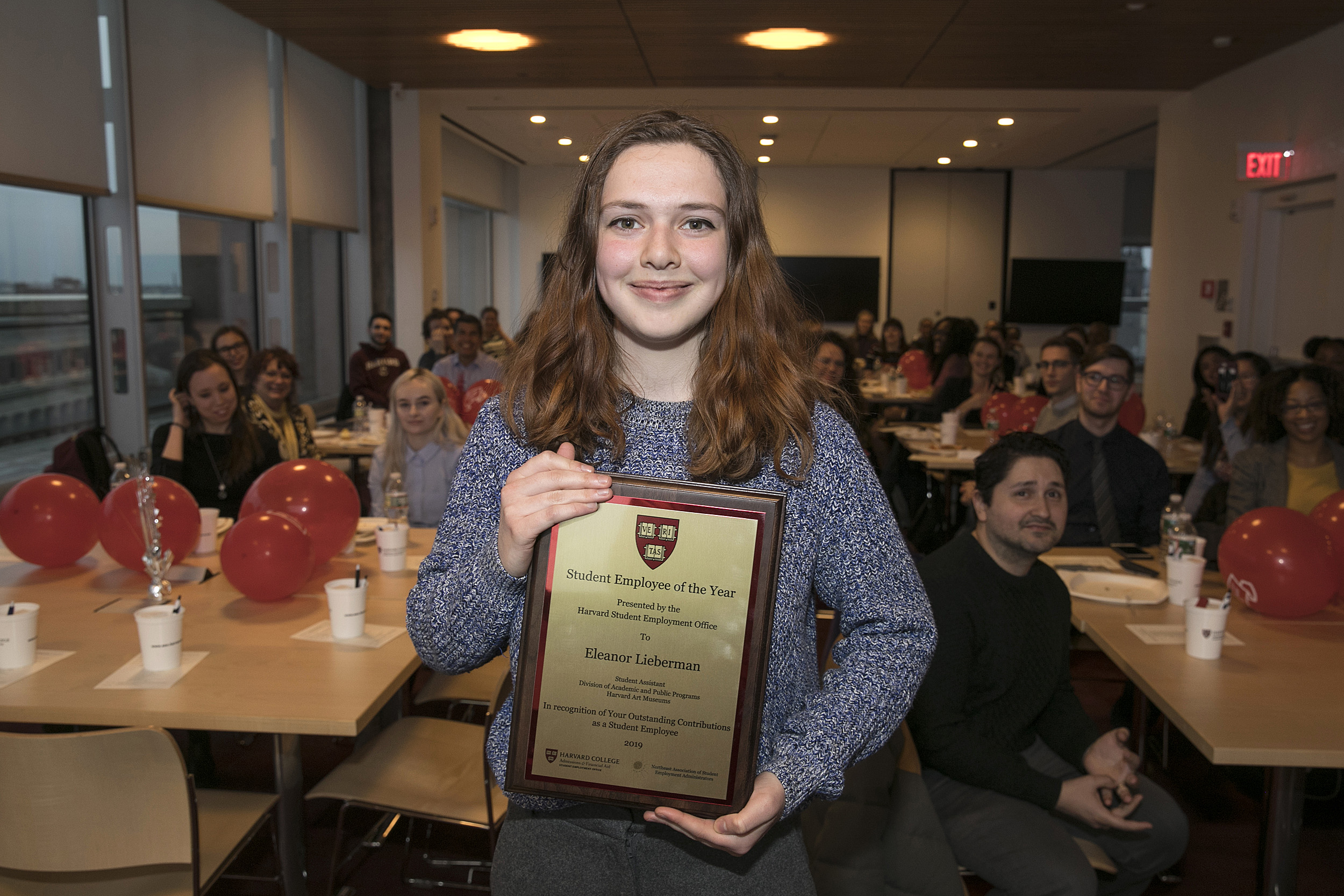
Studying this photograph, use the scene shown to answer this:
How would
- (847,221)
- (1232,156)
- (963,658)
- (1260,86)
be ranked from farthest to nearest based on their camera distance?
(847,221) → (1232,156) → (1260,86) → (963,658)

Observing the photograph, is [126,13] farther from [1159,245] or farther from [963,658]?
[1159,245]

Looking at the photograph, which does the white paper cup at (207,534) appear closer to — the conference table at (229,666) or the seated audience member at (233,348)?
the conference table at (229,666)

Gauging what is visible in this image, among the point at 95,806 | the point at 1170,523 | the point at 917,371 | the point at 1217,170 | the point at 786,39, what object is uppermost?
the point at 786,39

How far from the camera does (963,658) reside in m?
2.30

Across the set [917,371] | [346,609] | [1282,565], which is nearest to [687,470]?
[346,609]

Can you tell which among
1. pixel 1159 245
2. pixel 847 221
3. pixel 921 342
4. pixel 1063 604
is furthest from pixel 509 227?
pixel 1063 604

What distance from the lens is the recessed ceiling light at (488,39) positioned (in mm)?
7504

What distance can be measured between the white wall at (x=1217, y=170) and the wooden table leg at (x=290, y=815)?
7398mm

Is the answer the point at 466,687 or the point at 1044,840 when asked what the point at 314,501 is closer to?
the point at 466,687

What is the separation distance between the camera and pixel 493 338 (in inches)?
361

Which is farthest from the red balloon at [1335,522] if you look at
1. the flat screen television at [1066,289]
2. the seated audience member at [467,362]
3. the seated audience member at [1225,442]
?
the flat screen television at [1066,289]

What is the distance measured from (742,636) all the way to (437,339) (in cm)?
768

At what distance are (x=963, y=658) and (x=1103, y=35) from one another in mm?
6771

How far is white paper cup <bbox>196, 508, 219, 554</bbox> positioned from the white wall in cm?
728
